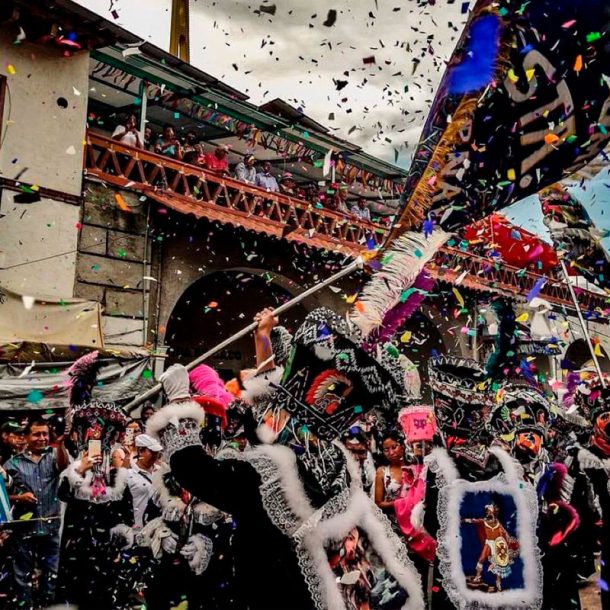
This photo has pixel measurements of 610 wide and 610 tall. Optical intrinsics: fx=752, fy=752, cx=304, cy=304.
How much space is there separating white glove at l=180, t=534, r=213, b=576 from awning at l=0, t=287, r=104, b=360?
5.48 m

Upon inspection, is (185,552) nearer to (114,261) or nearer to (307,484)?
(307,484)

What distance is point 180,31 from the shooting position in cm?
1658

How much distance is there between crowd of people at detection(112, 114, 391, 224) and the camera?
11727mm

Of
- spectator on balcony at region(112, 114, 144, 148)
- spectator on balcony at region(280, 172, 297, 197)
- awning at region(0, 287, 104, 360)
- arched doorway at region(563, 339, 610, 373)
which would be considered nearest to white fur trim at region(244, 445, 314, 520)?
awning at region(0, 287, 104, 360)

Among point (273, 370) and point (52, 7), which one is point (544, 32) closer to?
point (273, 370)

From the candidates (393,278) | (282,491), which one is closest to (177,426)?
(282,491)

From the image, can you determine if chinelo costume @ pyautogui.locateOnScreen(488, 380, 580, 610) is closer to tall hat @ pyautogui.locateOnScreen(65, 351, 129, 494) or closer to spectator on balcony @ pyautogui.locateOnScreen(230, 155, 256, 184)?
tall hat @ pyautogui.locateOnScreen(65, 351, 129, 494)

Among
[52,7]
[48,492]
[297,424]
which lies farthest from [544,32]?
[52,7]

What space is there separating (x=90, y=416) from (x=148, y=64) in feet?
26.1

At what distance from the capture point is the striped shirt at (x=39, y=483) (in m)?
6.46

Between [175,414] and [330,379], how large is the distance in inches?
29.2

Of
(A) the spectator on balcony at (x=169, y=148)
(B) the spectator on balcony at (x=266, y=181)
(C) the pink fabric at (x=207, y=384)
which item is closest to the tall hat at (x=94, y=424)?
(C) the pink fabric at (x=207, y=384)

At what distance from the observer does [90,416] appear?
554 centimetres

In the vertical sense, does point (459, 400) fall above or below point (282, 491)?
above
